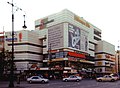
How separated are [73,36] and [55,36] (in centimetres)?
724

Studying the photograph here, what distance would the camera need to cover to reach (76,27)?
112750 millimetres

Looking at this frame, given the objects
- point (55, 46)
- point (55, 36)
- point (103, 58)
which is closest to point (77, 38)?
point (55, 36)

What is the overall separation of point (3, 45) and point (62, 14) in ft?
95.4

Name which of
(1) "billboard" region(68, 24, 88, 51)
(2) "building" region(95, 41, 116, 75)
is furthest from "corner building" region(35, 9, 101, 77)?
(2) "building" region(95, 41, 116, 75)

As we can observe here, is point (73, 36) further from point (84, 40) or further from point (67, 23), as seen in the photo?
point (84, 40)

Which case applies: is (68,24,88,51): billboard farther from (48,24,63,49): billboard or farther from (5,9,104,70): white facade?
(48,24,63,49): billboard

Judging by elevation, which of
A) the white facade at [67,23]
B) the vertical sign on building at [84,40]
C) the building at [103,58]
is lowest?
the building at [103,58]

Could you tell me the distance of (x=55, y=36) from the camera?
109m

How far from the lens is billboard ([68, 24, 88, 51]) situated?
107 m

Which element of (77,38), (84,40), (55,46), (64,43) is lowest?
(55,46)

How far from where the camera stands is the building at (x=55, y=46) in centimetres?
10494

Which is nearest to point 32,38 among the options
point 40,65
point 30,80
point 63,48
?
point 40,65

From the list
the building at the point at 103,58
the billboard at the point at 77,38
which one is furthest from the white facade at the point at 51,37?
the building at the point at 103,58

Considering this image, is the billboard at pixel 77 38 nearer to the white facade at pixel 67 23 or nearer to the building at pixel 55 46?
the building at pixel 55 46
